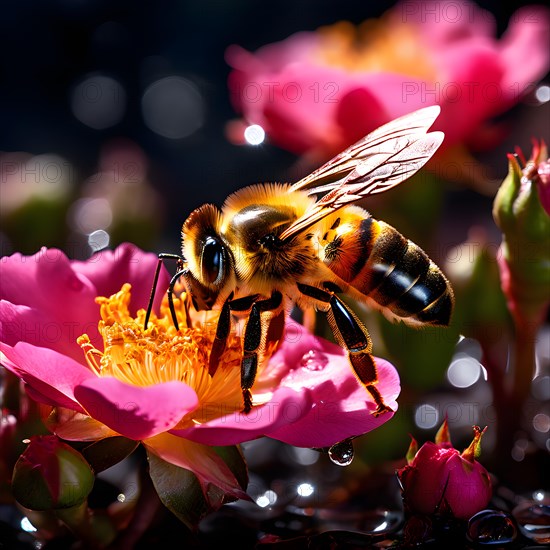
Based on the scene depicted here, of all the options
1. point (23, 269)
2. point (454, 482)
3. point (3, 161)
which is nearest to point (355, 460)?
point (454, 482)

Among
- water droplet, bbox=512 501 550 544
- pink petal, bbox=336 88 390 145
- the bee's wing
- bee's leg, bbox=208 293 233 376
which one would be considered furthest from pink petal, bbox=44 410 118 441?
pink petal, bbox=336 88 390 145

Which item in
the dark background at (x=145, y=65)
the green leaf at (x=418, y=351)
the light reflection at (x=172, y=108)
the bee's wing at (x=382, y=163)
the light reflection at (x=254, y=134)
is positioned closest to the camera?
the bee's wing at (x=382, y=163)

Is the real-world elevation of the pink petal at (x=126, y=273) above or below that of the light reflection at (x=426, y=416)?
above

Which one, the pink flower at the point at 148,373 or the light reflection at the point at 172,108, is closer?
the pink flower at the point at 148,373

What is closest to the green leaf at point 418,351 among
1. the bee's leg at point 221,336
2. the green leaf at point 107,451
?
the bee's leg at point 221,336

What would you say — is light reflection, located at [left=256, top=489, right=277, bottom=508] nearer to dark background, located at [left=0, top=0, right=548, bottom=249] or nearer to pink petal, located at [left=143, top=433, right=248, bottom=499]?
pink petal, located at [left=143, top=433, right=248, bottom=499]

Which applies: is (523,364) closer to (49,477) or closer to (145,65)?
(49,477)

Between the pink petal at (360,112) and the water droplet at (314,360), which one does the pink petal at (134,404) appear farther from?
the pink petal at (360,112)
